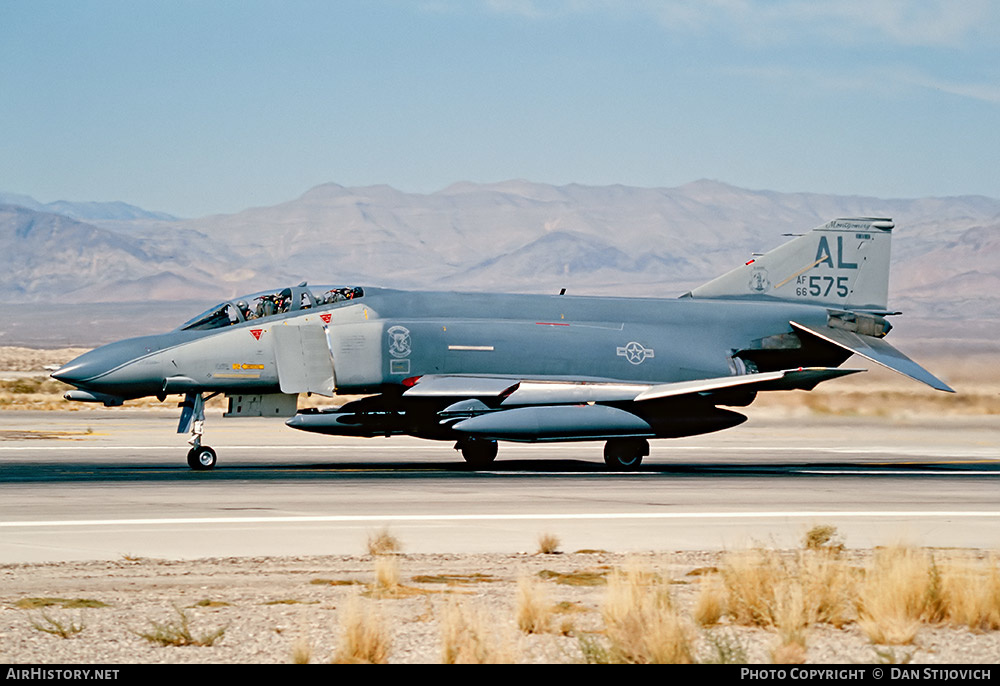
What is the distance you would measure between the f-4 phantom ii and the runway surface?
0.93 m

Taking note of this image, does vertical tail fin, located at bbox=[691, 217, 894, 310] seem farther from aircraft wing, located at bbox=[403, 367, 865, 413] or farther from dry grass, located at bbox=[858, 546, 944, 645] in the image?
dry grass, located at bbox=[858, 546, 944, 645]

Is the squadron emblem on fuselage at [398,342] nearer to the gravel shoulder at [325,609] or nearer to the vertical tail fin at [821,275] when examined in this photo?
the vertical tail fin at [821,275]

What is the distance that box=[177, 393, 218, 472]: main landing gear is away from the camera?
22562mm

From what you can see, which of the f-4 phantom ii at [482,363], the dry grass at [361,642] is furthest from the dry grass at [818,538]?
the f-4 phantom ii at [482,363]

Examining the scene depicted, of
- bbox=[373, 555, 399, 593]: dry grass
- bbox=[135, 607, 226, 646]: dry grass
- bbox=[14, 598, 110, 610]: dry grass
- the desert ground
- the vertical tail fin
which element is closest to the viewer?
the desert ground

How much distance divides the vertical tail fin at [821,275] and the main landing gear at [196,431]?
10.6 meters

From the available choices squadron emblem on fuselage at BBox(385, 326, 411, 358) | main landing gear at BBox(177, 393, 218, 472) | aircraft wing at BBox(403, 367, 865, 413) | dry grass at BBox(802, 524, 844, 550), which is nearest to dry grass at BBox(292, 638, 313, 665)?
dry grass at BBox(802, 524, 844, 550)

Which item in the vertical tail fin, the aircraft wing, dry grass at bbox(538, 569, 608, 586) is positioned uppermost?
the vertical tail fin

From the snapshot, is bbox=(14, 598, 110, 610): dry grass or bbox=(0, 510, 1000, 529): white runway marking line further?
bbox=(0, 510, 1000, 529): white runway marking line

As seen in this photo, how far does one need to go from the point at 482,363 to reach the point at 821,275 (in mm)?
7979

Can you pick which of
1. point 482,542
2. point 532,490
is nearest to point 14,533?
point 482,542

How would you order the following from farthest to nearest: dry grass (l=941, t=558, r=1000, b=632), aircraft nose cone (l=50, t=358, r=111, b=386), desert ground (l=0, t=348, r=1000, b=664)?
aircraft nose cone (l=50, t=358, r=111, b=386) → dry grass (l=941, t=558, r=1000, b=632) → desert ground (l=0, t=348, r=1000, b=664)
